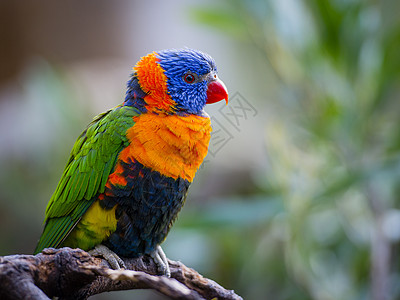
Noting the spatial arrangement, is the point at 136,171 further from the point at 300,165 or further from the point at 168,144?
the point at 300,165

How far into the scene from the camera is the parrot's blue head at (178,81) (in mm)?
1906

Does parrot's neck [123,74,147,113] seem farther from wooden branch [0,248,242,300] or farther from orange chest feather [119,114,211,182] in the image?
wooden branch [0,248,242,300]

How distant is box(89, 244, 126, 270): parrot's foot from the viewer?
1726 mm

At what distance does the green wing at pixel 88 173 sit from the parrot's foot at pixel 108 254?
0.45ft

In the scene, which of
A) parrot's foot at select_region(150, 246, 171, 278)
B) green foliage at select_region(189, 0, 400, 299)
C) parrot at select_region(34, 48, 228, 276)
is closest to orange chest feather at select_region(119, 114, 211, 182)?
parrot at select_region(34, 48, 228, 276)

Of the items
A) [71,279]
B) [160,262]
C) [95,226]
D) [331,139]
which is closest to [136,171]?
[95,226]

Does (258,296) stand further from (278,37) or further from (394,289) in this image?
(278,37)

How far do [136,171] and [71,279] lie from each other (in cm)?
53

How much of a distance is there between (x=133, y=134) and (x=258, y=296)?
2107 mm

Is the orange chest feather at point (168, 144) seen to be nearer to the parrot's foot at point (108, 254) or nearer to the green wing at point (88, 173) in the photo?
the green wing at point (88, 173)

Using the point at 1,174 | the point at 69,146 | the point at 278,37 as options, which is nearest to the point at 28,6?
the point at 1,174

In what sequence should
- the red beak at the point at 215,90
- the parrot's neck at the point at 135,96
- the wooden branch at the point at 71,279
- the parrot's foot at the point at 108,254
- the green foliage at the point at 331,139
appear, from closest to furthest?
the wooden branch at the point at 71,279 < the parrot's foot at the point at 108,254 < the parrot's neck at the point at 135,96 < the red beak at the point at 215,90 < the green foliage at the point at 331,139

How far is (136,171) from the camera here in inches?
68.2

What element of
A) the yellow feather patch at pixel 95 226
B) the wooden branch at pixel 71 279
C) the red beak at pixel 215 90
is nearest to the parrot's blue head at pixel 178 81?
the red beak at pixel 215 90
